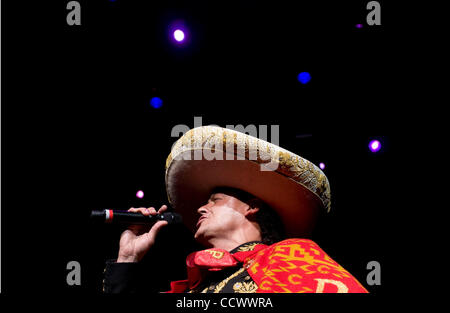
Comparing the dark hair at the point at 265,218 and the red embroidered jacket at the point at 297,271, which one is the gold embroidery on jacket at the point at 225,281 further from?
the dark hair at the point at 265,218

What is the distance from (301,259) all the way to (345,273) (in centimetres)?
15

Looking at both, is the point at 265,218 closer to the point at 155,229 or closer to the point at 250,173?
the point at 250,173

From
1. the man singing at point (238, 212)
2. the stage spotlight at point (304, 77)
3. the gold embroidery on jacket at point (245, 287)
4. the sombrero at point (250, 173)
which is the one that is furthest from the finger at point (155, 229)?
the stage spotlight at point (304, 77)

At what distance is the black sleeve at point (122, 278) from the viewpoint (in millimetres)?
1684

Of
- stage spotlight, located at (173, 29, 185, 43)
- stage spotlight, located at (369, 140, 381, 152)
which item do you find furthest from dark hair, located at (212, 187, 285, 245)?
stage spotlight, located at (173, 29, 185, 43)

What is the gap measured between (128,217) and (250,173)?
55 centimetres

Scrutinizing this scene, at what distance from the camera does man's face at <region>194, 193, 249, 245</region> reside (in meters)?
1.81

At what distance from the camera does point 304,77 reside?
2287 millimetres

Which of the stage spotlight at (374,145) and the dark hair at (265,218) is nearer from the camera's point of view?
the dark hair at (265,218)

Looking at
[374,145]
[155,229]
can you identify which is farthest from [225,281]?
[374,145]

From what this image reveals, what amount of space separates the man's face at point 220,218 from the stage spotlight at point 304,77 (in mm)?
834
